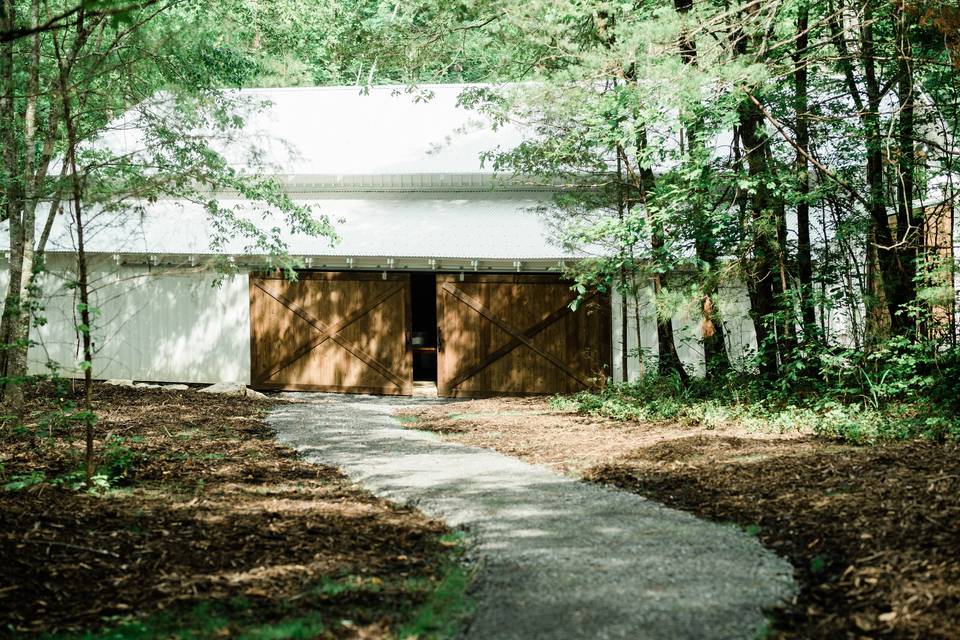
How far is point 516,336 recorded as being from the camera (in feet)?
49.3

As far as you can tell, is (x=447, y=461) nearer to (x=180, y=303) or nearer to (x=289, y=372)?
(x=289, y=372)

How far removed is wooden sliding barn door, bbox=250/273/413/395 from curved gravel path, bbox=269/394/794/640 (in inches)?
278

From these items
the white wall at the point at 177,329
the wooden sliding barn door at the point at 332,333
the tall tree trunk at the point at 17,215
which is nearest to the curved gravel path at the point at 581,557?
the tall tree trunk at the point at 17,215

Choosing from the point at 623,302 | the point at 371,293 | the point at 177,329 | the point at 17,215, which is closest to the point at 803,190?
the point at 623,302

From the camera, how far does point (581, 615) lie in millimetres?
4031

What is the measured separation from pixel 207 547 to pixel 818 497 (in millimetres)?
4087

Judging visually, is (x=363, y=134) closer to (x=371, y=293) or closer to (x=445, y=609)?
(x=371, y=293)

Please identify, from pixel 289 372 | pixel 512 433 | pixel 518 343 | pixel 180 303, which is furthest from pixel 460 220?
pixel 512 433

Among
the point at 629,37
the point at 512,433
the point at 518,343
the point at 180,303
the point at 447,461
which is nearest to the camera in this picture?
the point at 447,461

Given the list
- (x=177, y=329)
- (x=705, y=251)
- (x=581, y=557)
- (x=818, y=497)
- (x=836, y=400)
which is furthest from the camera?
(x=177, y=329)

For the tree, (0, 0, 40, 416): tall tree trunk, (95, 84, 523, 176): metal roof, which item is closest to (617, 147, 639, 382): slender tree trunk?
(95, 84, 523, 176): metal roof

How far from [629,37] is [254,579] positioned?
6.82 m

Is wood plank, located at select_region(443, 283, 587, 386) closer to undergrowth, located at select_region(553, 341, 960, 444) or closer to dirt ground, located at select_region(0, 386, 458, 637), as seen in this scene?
undergrowth, located at select_region(553, 341, 960, 444)

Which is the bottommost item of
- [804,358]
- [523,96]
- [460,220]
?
[804,358]
